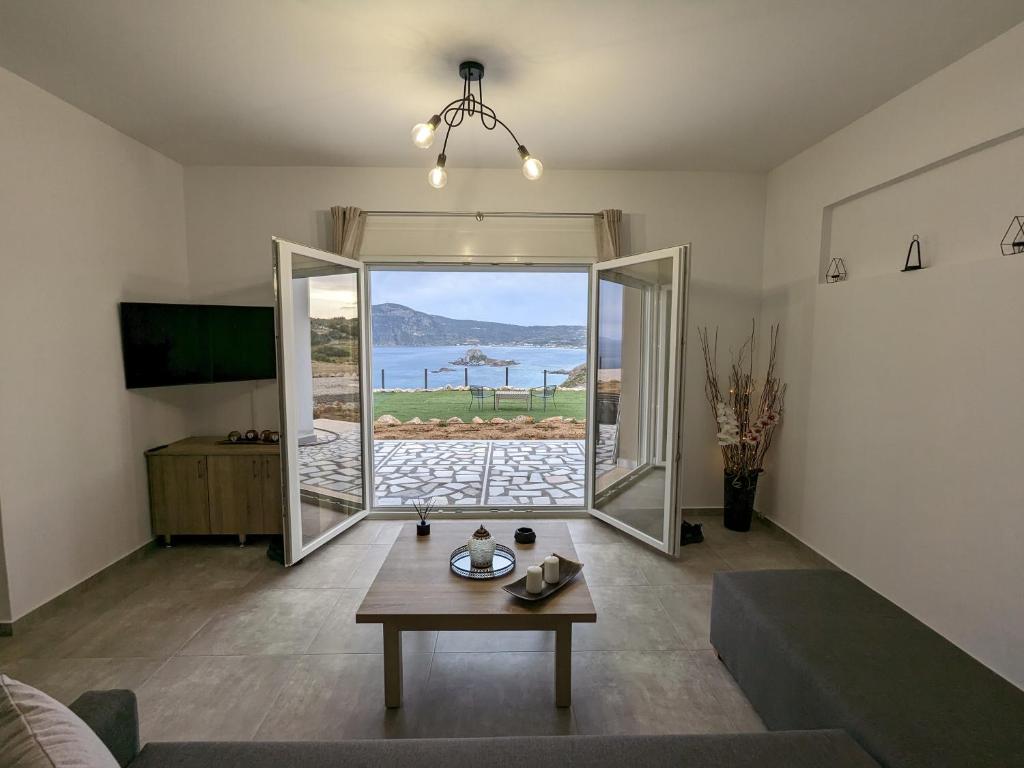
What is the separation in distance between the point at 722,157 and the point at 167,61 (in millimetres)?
3423

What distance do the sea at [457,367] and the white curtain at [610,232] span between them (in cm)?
750

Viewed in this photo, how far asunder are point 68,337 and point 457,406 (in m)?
8.52

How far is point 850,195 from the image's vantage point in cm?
291

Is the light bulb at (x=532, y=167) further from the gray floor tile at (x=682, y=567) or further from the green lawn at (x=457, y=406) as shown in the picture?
the green lawn at (x=457, y=406)

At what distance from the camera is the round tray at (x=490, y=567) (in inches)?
84.7

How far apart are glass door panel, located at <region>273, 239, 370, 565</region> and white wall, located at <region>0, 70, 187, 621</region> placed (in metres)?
1.11

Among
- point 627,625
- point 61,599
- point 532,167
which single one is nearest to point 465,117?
point 532,167

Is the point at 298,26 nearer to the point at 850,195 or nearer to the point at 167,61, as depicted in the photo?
the point at 167,61

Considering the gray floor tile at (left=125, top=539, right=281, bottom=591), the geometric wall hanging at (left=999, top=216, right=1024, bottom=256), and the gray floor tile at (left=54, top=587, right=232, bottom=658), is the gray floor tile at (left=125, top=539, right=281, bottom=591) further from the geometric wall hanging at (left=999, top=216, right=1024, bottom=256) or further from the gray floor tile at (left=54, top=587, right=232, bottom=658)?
the geometric wall hanging at (left=999, top=216, right=1024, bottom=256)

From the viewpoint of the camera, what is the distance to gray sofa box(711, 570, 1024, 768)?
1310 millimetres

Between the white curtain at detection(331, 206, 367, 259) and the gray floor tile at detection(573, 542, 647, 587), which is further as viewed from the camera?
the white curtain at detection(331, 206, 367, 259)

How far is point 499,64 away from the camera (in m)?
2.30

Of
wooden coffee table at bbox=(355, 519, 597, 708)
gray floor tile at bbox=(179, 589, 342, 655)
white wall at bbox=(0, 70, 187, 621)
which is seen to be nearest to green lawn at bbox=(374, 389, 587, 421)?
white wall at bbox=(0, 70, 187, 621)

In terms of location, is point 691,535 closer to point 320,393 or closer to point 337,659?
point 337,659
